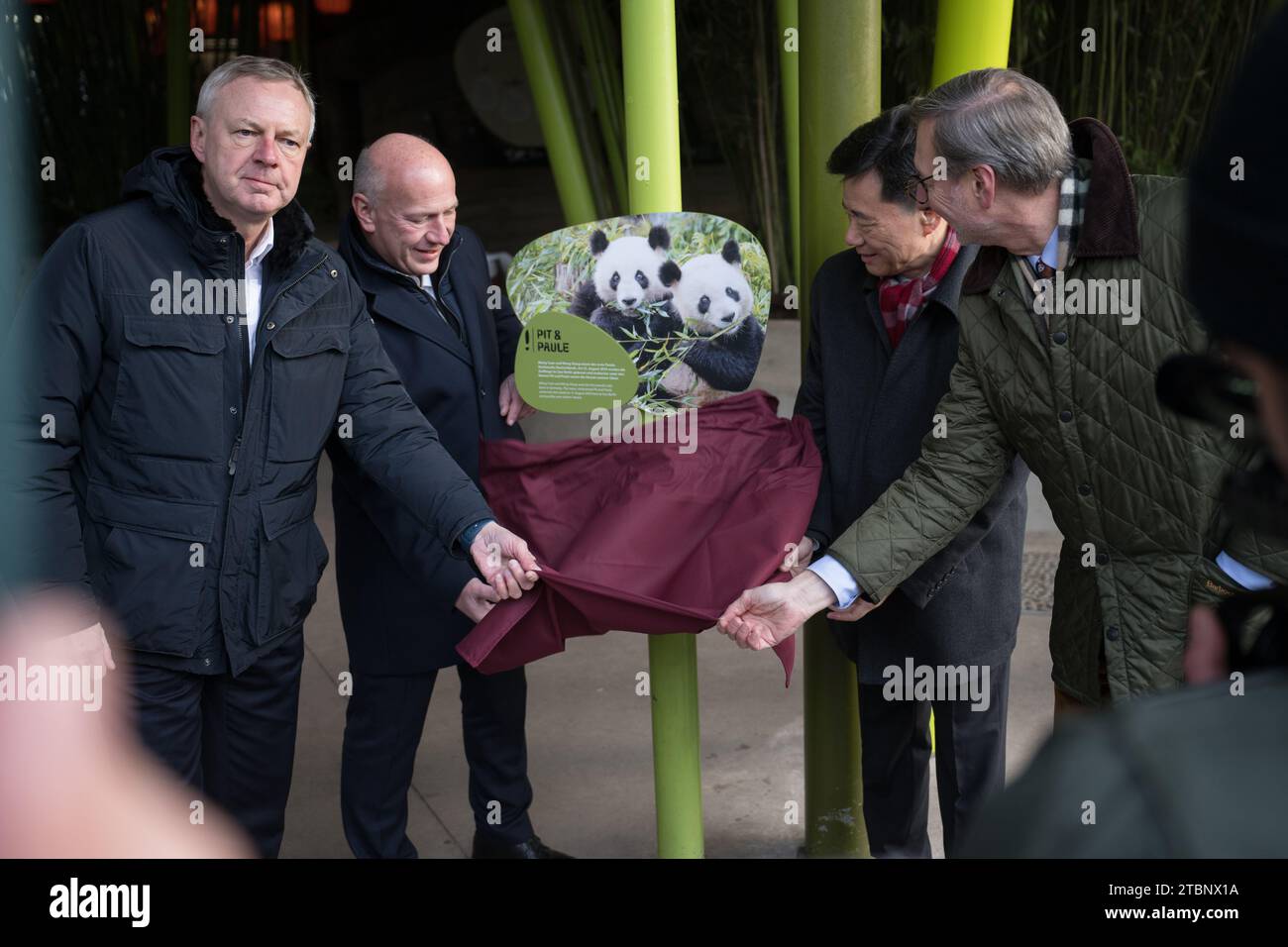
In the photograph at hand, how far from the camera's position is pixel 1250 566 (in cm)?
177

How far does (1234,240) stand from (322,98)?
9.10 meters

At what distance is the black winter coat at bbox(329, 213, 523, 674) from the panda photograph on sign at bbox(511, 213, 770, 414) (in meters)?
0.41

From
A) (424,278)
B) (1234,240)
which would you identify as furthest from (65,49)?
(1234,240)

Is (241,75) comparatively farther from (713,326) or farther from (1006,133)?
(1006,133)

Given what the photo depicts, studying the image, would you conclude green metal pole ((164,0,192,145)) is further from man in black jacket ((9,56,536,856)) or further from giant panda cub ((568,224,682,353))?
giant panda cub ((568,224,682,353))

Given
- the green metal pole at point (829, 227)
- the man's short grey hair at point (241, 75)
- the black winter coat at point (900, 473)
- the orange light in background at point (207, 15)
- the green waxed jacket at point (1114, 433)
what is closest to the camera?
the green waxed jacket at point (1114, 433)

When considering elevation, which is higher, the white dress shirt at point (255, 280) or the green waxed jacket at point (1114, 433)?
the white dress shirt at point (255, 280)

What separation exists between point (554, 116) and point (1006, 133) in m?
1.15

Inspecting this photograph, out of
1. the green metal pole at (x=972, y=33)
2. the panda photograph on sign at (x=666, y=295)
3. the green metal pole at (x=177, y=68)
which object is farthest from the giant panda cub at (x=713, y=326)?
the green metal pole at (x=177, y=68)

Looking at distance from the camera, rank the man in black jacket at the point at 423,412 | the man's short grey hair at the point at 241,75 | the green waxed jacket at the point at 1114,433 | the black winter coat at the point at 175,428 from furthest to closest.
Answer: the man in black jacket at the point at 423,412, the man's short grey hair at the point at 241,75, the black winter coat at the point at 175,428, the green waxed jacket at the point at 1114,433

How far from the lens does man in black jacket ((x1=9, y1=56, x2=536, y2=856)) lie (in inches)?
79.4

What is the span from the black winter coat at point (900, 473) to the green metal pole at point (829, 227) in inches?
6.4

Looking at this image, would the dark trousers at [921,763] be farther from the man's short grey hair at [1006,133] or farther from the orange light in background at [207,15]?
the orange light in background at [207,15]

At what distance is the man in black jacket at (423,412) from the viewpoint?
2.54m
